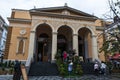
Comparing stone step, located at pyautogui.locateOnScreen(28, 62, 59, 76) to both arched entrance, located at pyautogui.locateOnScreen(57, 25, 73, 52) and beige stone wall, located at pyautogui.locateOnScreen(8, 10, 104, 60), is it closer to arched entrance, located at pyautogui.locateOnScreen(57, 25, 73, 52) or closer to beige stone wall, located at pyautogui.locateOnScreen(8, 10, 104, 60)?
beige stone wall, located at pyautogui.locateOnScreen(8, 10, 104, 60)

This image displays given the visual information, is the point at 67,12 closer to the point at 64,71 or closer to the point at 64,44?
the point at 64,44

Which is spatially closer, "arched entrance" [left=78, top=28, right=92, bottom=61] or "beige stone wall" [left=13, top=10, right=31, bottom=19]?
"arched entrance" [left=78, top=28, right=92, bottom=61]

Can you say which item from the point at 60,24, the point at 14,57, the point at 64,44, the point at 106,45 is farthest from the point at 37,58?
the point at 106,45

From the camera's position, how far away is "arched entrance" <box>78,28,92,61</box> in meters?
24.4

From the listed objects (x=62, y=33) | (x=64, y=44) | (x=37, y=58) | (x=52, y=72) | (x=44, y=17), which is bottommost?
(x=52, y=72)

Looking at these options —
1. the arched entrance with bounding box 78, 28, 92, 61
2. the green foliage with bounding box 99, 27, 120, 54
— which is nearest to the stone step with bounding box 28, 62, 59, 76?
the green foliage with bounding box 99, 27, 120, 54

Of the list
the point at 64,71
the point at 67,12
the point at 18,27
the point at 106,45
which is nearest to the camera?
the point at 106,45

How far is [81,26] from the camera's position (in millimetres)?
22516

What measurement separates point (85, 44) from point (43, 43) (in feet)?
22.9

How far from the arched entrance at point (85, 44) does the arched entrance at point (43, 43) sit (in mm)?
5411

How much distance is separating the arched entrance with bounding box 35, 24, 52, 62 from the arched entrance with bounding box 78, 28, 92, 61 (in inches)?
213

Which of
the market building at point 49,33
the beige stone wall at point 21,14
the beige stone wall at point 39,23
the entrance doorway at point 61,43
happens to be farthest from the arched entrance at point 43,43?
the beige stone wall at point 21,14

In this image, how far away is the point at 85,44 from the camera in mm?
25125

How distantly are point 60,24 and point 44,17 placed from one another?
98.2 inches
